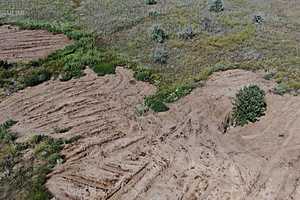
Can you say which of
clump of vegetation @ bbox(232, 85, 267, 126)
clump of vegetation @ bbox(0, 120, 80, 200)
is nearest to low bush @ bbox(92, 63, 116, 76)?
clump of vegetation @ bbox(0, 120, 80, 200)

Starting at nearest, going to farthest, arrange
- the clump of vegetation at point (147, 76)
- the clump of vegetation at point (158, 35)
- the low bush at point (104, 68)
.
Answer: the clump of vegetation at point (147, 76) → the low bush at point (104, 68) → the clump of vegetation at point (158, 35)

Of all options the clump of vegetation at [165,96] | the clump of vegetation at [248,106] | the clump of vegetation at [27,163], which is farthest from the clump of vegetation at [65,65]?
the clump of vegetation at [248,106]

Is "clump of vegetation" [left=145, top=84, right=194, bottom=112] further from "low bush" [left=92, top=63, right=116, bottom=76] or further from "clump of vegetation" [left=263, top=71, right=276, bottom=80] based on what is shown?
"low bush" [left=92, top=63, right=116, bottom=76]

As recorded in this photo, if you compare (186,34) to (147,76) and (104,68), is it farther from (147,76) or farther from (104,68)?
(104,68)

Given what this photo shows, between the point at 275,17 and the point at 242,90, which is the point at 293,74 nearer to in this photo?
the point at 242,90

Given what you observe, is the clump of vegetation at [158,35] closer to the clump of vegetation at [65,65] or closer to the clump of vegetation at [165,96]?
the clump of vegetation at [65,65]

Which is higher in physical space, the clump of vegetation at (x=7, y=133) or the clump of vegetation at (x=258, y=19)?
the clump of vegetation at (x=258, y=19)

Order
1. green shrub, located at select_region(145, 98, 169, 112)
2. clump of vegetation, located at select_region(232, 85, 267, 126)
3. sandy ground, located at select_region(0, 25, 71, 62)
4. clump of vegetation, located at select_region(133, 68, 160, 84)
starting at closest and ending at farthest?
clump of vegetation, located at select_region(232, 85, 267, 126)
green shrub, located at select_region(145, 98, 169, 112)
clump of vegetation, located at select_region(133, 68, 160, 84)
sandy ground, located at select_region(0, 25, 71, 62)
